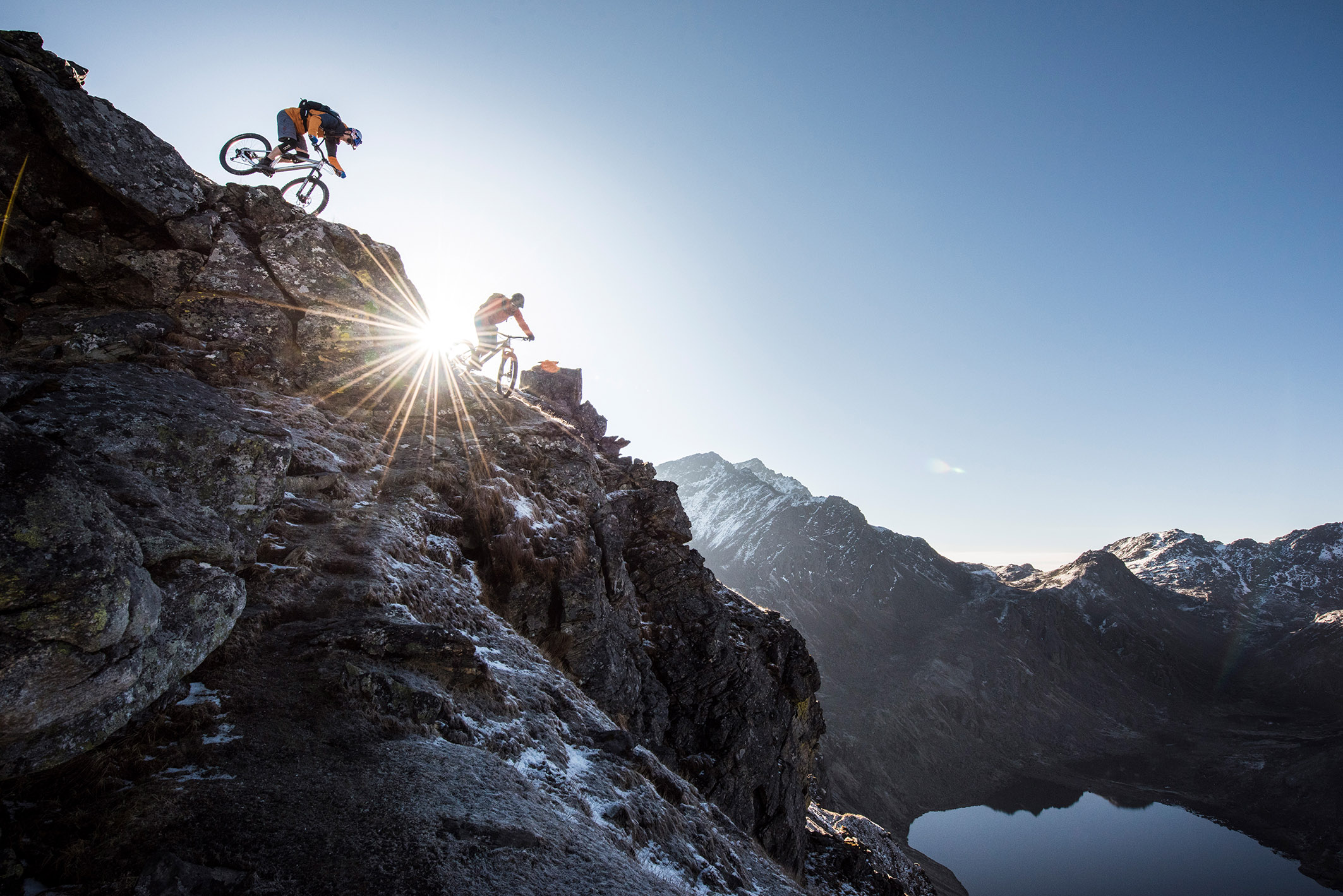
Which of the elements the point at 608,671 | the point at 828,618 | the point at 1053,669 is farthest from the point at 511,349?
the point at 1053,669

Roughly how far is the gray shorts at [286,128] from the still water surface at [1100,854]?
113 meters

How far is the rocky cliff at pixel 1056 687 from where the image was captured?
113 metres

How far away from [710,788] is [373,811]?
63.7 ft

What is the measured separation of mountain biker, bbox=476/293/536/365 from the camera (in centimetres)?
2075

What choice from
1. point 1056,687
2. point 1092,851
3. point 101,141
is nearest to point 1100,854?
point 1092,851

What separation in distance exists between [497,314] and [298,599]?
1409 centimetres

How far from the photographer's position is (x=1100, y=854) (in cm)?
9175

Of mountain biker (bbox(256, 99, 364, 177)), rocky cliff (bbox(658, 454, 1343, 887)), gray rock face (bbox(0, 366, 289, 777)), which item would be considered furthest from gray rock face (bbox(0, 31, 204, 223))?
rocky cliff (bbox(658, 454, 1343, 887))

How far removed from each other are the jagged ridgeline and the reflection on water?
9195cm

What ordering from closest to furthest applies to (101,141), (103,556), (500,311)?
1. (103,556)
2. (101,141)
3. (500,311)

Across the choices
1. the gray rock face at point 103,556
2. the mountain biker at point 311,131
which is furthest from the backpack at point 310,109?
the gray rock face at point 103,556

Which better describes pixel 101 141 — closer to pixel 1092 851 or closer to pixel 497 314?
pixel 497 314

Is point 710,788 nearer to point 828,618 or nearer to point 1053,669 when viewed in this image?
point 828,618

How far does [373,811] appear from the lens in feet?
19.4
